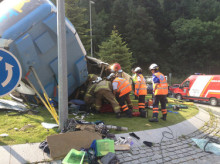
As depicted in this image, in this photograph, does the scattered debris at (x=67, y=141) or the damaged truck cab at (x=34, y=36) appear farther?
the damaged truck cab at (x=34, y=36)

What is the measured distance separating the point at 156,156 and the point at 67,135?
68.7 inches

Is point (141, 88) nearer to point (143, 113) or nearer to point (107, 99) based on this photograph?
point (143, 113)

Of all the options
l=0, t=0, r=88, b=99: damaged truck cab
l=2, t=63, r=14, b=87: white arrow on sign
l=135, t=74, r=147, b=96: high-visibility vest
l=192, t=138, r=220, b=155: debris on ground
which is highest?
l=0, t=0, r=88, b=99: damaged truck cab

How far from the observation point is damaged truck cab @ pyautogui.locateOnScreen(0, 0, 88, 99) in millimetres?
4398

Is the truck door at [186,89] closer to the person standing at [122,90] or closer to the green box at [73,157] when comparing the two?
the person standing at [122,90]

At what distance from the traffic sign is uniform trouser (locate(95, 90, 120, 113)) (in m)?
2.76

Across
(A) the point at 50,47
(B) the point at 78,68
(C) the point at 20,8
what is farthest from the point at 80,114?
(C) the point at 20,8

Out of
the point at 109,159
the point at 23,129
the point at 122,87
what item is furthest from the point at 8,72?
the point at 122,87

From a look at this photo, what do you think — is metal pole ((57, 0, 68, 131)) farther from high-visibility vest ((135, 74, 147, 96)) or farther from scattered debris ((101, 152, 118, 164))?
high-visibility vest ((135, 74, 147, 96))

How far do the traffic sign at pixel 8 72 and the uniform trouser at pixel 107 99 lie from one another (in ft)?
9.07

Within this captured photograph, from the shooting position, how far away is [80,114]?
554cm

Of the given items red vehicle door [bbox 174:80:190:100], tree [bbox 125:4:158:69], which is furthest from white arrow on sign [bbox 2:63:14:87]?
tree [bbox 125:4:158:69]

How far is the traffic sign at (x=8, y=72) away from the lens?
9.38 feet

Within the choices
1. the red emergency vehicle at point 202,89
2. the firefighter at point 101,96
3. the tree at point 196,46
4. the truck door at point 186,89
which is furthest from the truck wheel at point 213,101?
the tree at point 196,46
